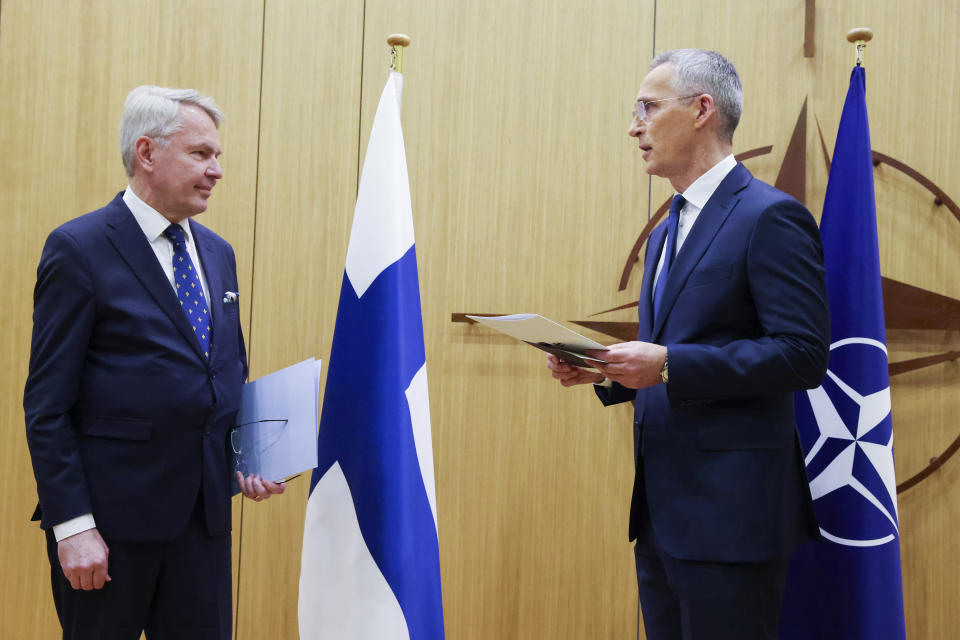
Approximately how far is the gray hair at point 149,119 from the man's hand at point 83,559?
796mm

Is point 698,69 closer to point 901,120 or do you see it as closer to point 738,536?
point 738,536

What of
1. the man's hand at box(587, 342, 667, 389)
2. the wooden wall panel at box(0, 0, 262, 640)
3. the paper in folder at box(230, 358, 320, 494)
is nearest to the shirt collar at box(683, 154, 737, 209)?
the man's hand at box(587, 342, 667, 389)

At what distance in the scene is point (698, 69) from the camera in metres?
1.77

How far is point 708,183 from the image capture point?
1.73m

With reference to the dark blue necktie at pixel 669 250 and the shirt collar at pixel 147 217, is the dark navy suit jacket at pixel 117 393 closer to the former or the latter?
the shirt collar at pixel 147 217

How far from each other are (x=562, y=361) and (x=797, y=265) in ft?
1.80

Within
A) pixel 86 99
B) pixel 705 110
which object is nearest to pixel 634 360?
pixel 705 110

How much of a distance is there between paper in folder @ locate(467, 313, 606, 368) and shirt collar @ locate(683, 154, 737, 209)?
1.50 feet

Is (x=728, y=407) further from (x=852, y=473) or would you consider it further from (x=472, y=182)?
(x=472, y=182)

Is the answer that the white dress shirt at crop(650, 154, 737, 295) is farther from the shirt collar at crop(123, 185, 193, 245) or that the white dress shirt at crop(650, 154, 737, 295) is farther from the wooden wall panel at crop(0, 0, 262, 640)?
the wooden wall panel at crop(0, 0, 262, 640)

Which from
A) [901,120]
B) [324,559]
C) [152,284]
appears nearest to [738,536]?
[324,559]

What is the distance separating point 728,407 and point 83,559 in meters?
1.28

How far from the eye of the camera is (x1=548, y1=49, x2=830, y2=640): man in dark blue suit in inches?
59.2

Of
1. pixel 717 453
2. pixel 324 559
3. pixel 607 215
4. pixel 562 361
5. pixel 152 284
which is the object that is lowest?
pixel 324 559
